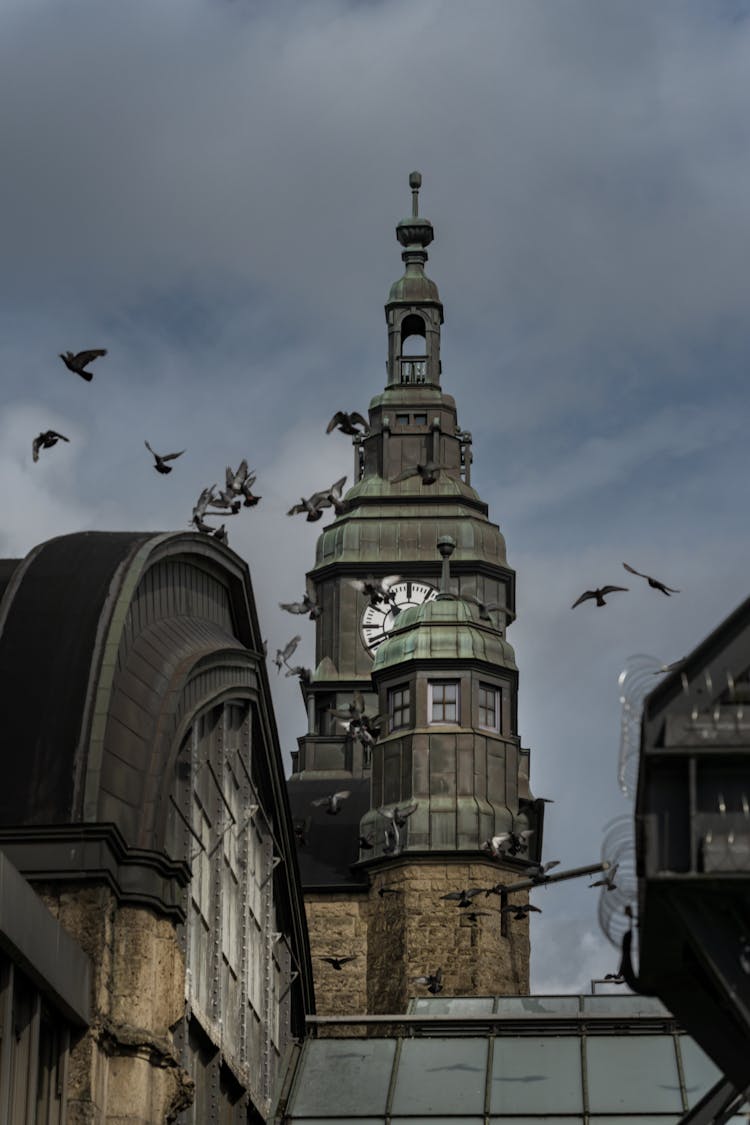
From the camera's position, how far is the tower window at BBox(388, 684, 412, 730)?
76.5m

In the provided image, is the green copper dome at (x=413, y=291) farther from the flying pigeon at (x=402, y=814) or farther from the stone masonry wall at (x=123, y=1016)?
the stone masonry wall at (x=123, y=1016)

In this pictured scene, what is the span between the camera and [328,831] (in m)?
79.4

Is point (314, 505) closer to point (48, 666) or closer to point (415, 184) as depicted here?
point (48, 666)

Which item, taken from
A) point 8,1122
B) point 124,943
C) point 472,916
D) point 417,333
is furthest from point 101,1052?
point 417,333

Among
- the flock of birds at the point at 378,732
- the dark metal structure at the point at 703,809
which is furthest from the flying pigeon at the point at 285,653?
the dark metal structure at the point at 703,809

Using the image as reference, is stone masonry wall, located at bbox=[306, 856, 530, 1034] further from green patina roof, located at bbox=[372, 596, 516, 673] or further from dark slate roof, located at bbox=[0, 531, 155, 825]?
dark slate roof, located at bbox=[0, 531, 155, 825]

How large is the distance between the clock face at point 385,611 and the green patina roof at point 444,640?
12.3 meters

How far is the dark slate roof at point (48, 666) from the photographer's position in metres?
30.1

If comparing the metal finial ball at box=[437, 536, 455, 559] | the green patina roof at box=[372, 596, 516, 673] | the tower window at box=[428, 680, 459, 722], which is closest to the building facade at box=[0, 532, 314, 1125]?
the tower window at box=[428, 680, 459, 722]

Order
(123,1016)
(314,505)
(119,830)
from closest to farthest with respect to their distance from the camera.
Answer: (123,1016) < (119,830) < (314,505)

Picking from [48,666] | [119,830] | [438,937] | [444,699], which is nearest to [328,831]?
[444,699]

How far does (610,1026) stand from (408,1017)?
8.99 feet

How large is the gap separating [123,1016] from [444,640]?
4643cm

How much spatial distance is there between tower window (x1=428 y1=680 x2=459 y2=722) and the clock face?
14.3m
